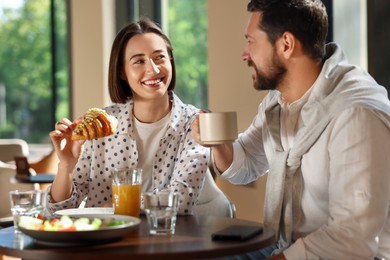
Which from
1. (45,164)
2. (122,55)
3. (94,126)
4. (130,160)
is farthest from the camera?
(45,164)

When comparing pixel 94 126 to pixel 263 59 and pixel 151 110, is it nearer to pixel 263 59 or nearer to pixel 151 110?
pixel 151 110

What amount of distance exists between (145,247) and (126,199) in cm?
37

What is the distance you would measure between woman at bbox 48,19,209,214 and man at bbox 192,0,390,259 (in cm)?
18

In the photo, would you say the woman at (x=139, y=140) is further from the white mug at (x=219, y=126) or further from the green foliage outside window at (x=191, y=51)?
the green foliage outside window at (x=191, y=51)

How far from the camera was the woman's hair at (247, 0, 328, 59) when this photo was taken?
7.00ft

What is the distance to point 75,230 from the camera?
1.67 m

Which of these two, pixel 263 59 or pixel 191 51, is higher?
pixel 191 51

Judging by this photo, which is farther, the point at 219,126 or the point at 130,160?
the point at 130,160

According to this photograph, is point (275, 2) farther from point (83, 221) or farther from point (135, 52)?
point (83, 221)

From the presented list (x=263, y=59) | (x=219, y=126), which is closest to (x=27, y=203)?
(x=219, y=126)

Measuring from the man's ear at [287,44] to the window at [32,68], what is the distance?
4.10 m

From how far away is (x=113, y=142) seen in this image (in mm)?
2568

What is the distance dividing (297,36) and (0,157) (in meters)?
4.08

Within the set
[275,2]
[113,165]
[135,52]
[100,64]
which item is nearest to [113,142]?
[113,165]
